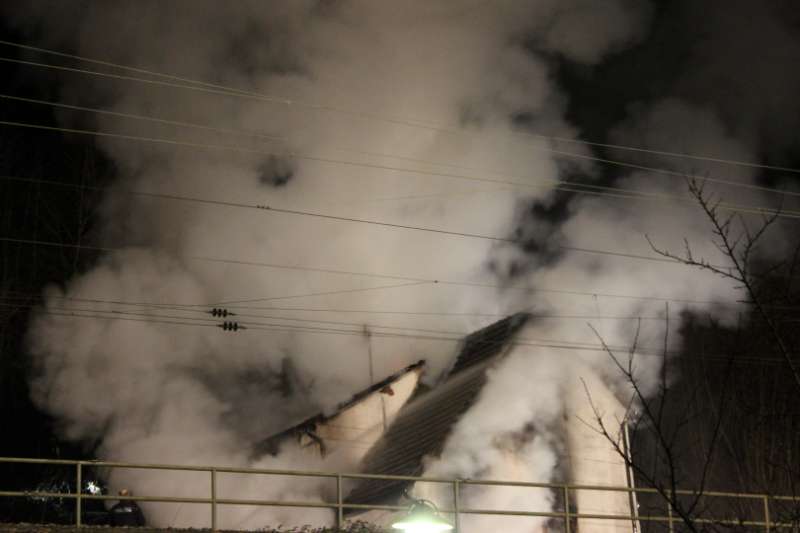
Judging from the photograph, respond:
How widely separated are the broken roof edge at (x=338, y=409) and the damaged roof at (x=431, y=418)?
2.46 feet

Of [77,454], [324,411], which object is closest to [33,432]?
[77,454]

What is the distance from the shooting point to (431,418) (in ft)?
69.6

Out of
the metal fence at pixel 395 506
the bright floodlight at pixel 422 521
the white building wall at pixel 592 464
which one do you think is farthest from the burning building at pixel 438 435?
the bright floodlight at pixel 422 521

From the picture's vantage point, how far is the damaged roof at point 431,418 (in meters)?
19.4

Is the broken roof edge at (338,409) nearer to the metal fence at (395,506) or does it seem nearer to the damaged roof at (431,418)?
the damaged roof at (431,418)

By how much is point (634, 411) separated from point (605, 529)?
2939mm

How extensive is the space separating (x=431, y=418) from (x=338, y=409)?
12.3 feet

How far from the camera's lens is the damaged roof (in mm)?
19438

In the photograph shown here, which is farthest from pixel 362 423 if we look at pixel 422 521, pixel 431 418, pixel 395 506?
pixel 422 521

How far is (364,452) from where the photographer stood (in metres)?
24.0

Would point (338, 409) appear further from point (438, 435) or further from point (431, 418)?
point (438, 435)

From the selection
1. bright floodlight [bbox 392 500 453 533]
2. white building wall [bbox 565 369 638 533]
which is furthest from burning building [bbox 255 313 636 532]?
bright floodlight [bbox 392 500 453 533]

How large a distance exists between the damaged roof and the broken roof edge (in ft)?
2.46

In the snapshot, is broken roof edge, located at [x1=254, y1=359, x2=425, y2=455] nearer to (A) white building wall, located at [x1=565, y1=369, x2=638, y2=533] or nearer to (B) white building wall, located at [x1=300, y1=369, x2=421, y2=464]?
(B) white building wall, located at [x1=300, y1=369, x2=421, y2=464]
